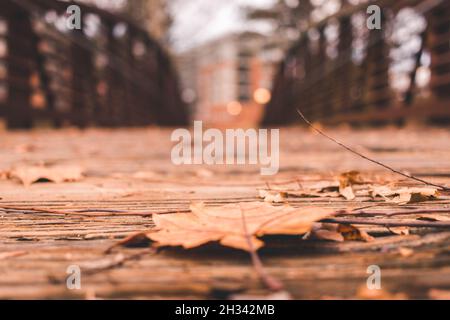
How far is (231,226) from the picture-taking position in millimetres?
623

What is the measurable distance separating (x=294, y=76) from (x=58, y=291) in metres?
11.3

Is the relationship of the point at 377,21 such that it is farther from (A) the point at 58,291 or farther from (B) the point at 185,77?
(B) the point at 185,77

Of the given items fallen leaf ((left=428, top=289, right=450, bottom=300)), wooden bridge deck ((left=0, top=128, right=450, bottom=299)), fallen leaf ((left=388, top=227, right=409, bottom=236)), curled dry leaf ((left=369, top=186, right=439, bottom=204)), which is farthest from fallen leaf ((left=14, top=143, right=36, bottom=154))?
fallen leaf ((left=428, top=289, right=450, bottom=300))

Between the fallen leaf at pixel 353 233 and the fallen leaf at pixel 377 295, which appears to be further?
the fallen leaf at pixel 353 233

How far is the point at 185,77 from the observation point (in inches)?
1678

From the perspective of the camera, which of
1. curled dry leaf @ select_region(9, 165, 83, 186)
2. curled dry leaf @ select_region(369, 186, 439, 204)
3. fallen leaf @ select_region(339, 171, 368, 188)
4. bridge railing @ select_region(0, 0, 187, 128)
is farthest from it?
bridge railing @ select_region(0, 0, 187, 128)

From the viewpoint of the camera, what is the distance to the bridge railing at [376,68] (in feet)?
14.8

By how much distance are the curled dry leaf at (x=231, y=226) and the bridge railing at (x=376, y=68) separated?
5.34ft

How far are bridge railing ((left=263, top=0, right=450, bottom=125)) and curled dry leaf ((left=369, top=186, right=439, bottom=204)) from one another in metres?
1.33

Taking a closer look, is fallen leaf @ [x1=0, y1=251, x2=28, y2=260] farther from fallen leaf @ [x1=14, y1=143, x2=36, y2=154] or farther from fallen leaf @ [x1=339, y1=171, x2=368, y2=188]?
fallen leaf @ [x1=14, y1=143, x2=36, y2=154]

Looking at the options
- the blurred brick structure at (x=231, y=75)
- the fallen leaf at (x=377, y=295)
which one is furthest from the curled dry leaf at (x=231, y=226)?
the blurred brick structure at (x=231, y=75)

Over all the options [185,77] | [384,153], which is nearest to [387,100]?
[384,153]

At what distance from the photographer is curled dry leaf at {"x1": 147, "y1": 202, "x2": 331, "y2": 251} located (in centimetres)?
59

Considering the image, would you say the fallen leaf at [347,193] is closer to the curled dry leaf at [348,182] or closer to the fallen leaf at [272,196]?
the curled dry leaf at [348,182]
